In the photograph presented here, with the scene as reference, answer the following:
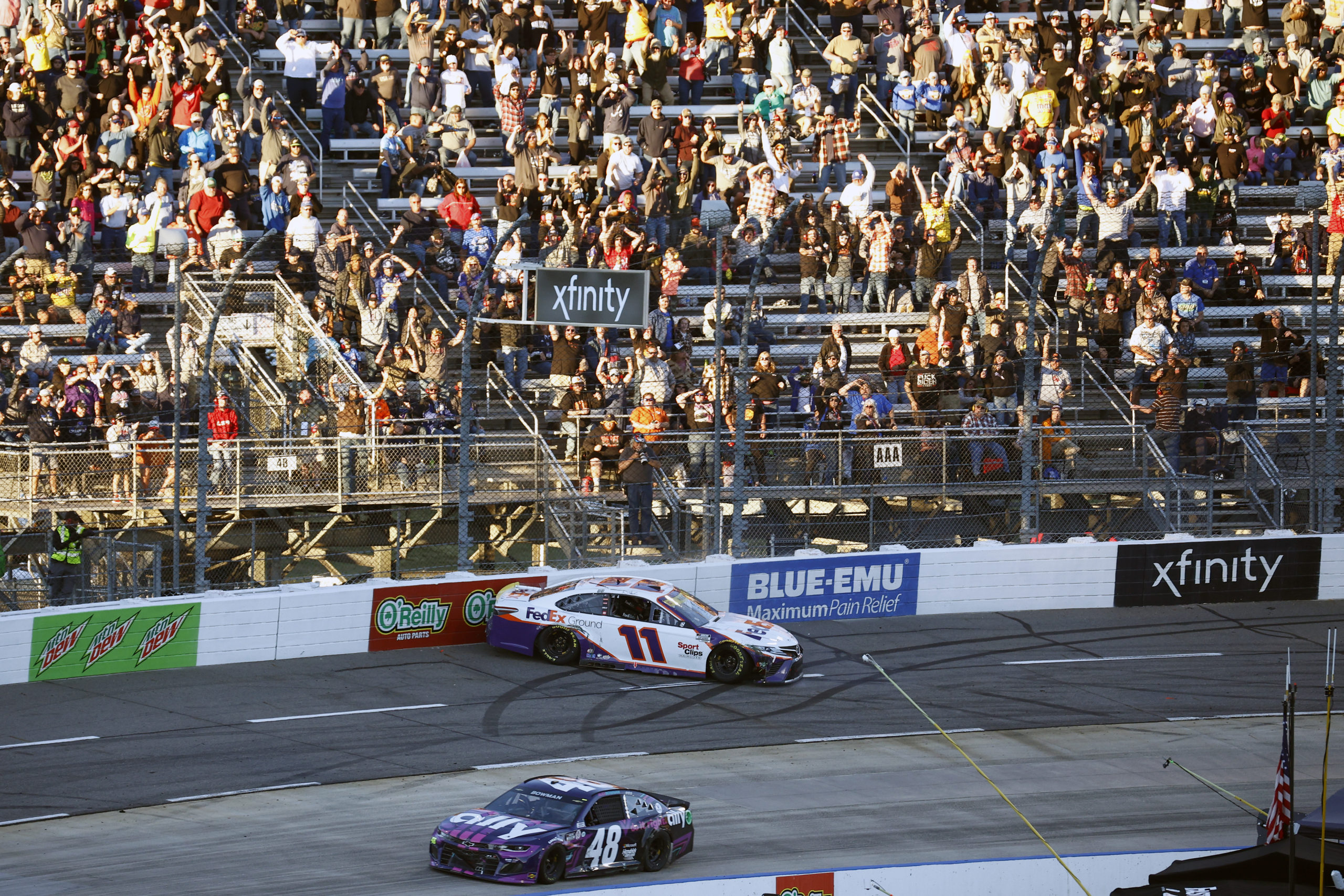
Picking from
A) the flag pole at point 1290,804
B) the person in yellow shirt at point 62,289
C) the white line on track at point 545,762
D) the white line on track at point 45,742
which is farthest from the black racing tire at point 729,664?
the person in yellow shirt at point 62,289

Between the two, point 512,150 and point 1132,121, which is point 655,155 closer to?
point 512,150

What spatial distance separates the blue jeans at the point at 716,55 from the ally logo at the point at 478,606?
13.2 m

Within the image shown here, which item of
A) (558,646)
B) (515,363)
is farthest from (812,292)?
(558,646)

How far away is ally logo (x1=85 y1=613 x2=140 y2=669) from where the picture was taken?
1845cm

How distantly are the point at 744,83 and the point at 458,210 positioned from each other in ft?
20.0

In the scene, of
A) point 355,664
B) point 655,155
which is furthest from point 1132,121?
point 355,664

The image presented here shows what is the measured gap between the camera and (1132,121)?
29.8 metres

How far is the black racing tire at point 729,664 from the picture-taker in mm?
18812

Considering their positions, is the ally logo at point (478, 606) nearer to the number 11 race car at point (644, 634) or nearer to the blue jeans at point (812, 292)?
the number 11 race car at point (644, 634)

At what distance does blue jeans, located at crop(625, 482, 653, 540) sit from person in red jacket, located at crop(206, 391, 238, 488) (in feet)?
14.9

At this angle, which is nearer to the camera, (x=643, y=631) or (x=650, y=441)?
(x=643, y=631)

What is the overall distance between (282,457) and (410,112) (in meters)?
10.0

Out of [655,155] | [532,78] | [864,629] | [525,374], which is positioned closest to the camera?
[864,629]

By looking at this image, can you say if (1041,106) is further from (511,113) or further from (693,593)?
(693,593)
